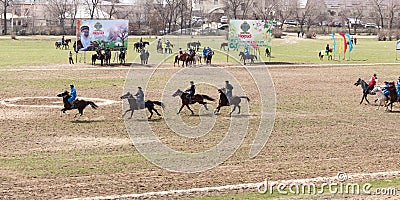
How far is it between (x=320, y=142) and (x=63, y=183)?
8277 millimetres

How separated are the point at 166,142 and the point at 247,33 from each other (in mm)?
30125

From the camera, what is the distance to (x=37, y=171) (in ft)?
53.2

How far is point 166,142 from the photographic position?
66.1 ft

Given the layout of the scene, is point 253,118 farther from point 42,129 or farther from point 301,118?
point 42,129

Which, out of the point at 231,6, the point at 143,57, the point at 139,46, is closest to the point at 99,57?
the point at 143,57

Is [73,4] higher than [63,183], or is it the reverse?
→ [73,4]

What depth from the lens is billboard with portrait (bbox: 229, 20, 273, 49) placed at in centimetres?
4925

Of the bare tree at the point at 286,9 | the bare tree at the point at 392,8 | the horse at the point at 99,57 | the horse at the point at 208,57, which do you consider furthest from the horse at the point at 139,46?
the bare tree at the point at 392,8

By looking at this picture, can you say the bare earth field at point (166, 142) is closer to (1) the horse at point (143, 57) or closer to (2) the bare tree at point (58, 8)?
(1) the horse at point (143, 57)

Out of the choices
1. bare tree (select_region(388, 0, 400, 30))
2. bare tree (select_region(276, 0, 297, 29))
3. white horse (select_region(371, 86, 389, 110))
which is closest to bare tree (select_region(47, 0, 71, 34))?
bare tree (select_region(276, 0, 297, 29))

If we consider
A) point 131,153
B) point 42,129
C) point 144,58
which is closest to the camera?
point 131,153

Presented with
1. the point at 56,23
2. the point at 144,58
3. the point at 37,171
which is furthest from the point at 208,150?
the point at 56,23

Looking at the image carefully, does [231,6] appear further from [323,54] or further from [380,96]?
[380,96]

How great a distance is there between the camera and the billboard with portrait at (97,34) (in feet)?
153
